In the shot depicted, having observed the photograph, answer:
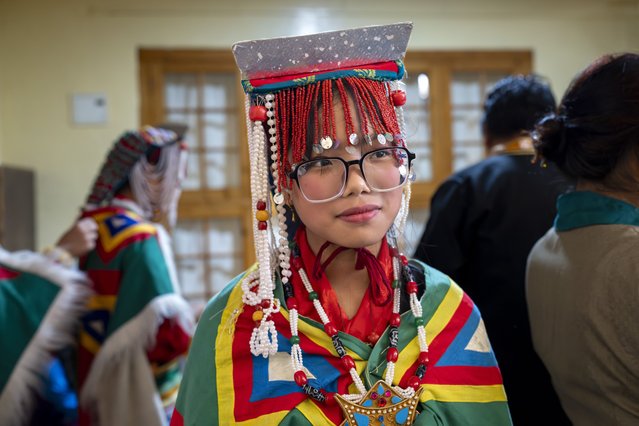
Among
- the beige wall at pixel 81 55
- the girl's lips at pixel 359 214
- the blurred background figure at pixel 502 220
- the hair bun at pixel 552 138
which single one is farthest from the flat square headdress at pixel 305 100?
the beige wall at pixel 81 55

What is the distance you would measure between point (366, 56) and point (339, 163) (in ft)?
0.71

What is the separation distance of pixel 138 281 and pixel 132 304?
9cm

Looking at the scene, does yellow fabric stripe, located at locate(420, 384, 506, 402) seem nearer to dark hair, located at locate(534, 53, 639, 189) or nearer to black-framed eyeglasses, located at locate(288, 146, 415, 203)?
black-framed eyeglasses, located at locate(288, 146, 415, 203)

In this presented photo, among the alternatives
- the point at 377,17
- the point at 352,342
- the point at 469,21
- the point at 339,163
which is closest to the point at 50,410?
the point at 352,342

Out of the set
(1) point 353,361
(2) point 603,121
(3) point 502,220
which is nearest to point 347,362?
(1) point 353,361

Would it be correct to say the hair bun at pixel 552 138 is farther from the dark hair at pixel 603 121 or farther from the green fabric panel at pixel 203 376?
the green fabric panel at pixel 203 376

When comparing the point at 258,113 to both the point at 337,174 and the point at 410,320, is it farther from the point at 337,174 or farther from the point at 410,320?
the point at 410,320

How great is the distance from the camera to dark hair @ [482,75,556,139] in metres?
2.07

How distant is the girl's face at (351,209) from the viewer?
1.08 m

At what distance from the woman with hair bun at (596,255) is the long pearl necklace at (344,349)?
333 millimetres

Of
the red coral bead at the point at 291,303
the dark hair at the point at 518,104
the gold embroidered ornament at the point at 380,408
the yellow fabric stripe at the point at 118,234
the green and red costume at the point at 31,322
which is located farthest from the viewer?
the yellow fabric stripe at the point at 118,234

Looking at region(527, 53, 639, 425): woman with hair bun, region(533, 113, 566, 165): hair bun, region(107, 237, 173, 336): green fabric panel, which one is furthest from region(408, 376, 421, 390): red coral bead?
region(107, 237, 173, 336): green fabric panel

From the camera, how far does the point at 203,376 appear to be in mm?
1155

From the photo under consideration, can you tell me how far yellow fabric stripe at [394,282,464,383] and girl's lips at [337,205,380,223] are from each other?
0.85ft
